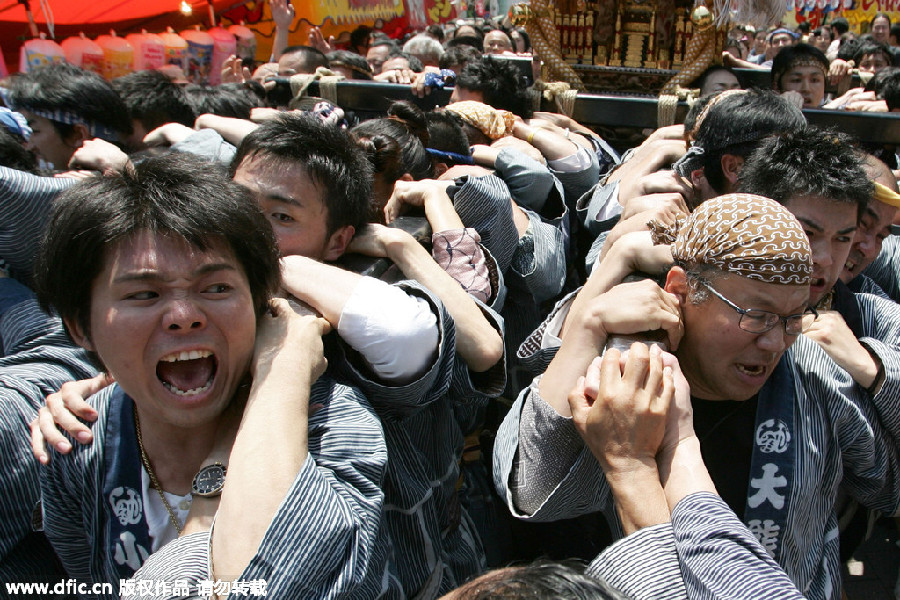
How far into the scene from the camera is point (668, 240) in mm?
1694

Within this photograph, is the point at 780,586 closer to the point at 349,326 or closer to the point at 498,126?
the point at 349,326

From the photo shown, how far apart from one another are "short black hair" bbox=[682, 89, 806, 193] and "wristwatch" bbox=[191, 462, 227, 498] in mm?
1800

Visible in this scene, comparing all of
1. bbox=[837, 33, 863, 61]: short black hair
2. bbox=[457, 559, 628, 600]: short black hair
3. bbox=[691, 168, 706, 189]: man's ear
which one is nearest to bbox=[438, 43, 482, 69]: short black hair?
bbox=[691, 168, 706, 189]: man's ear

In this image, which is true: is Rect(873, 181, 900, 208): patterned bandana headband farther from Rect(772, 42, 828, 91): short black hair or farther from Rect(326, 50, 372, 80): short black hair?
Rect(326, 50, 372, 80): short black hair

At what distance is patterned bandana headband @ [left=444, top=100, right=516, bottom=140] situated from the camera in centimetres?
323

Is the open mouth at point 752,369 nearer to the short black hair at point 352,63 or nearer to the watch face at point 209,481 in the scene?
the watch face at point 209,481

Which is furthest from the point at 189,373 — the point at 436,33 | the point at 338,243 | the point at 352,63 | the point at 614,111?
the point at 436,33

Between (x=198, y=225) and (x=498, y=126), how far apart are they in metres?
2.26

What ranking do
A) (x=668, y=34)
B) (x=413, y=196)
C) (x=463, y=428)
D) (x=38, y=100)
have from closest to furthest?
(x=463, y=428) < (x=413, y=196) < (x=38, y=100) < (x=668, y=34)

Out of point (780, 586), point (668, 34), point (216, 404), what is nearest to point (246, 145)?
point (216, 404)

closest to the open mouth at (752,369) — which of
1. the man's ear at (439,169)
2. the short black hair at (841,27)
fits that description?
the man's ear at (439,169)

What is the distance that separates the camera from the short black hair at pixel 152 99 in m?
3.16

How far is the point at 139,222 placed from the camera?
125cm

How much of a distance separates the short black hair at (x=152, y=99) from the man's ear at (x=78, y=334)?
6.89ft
